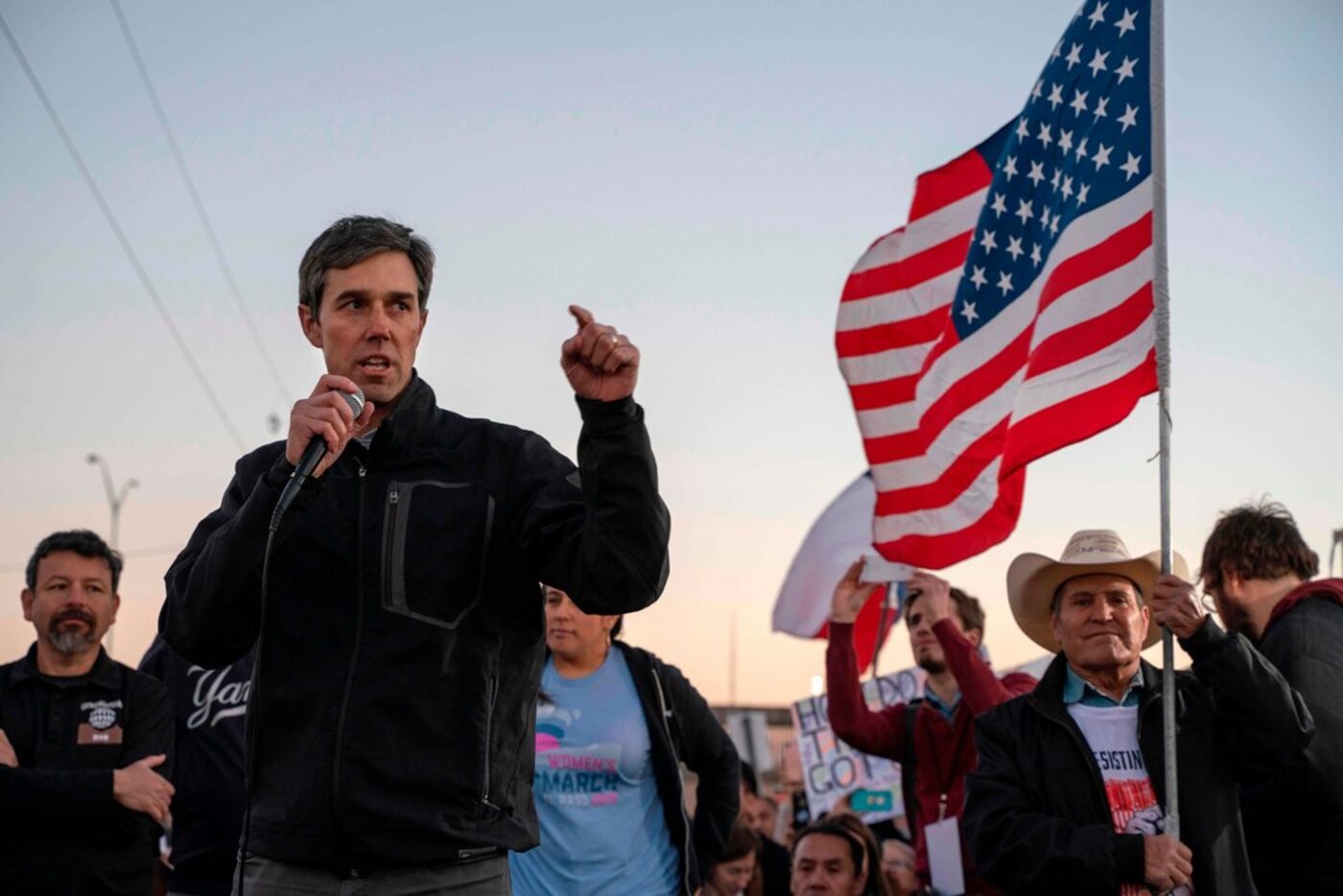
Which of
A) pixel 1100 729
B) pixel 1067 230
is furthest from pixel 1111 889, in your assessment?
pixel 1067 230

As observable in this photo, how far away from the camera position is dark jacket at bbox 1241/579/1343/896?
5734 millimetres

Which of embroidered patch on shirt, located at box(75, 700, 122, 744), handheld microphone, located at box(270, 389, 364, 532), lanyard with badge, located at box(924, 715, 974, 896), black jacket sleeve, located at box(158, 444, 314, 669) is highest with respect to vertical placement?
handheld microphone, located at box(270, 389, 364, 532)

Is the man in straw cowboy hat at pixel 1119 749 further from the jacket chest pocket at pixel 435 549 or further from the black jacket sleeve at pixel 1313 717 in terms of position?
the jacket chest pocket at pixel 435 549

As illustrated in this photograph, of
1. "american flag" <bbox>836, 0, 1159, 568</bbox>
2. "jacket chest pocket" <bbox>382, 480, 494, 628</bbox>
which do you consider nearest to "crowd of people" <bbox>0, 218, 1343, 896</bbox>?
"jacket chest pocket" <bbox>382, 480, 494, 628</bbox>

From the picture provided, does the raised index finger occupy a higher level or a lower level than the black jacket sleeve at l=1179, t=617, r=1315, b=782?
higher

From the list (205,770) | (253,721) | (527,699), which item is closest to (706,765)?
(205,770)

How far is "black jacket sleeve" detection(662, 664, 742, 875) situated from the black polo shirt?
2159 millimetres

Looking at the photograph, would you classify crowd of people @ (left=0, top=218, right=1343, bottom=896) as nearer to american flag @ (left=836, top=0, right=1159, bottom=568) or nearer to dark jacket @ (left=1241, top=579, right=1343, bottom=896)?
dark jacket @ (left=1241, top=579, right=1343, bottom=896)

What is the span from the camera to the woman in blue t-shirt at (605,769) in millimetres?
6504

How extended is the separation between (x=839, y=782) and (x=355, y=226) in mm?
10557

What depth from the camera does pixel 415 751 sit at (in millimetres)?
3285

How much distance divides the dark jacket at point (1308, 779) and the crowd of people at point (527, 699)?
0.01 m

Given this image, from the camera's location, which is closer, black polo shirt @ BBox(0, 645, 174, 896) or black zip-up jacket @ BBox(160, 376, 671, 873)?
black zip-up jacket @ BBox(160, 376, 671, 873)

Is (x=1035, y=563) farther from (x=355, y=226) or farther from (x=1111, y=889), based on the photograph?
(x=355, y=226)
